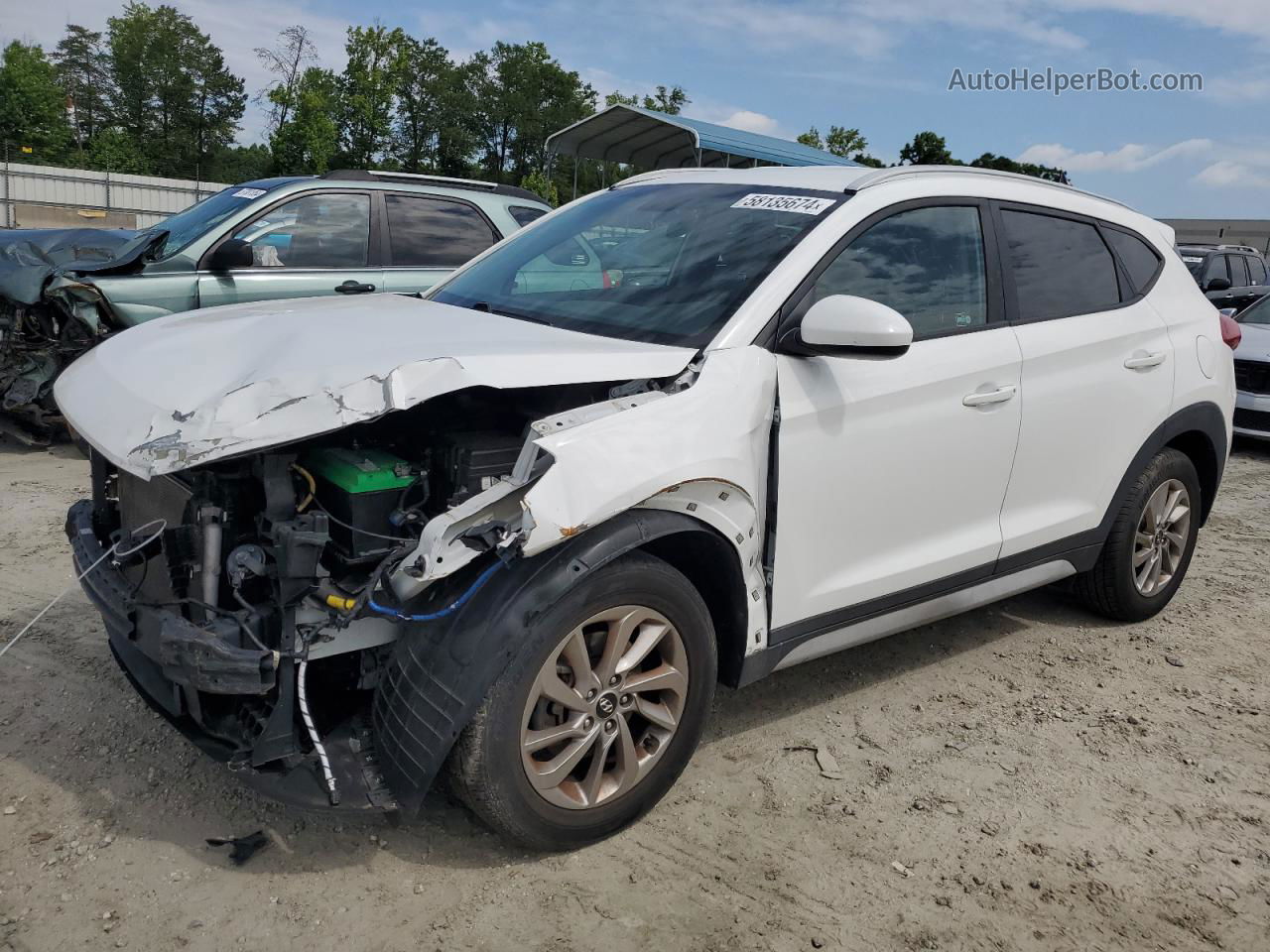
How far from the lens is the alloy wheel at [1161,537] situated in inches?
173

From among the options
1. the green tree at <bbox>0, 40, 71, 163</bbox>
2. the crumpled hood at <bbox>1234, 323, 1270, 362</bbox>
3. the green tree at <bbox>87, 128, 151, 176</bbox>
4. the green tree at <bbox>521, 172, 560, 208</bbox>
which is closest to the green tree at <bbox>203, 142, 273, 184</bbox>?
the green tree at <bbox>87, 128, 151, 176</bbox>

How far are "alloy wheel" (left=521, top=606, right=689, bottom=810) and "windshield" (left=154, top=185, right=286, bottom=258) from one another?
527 centimetres

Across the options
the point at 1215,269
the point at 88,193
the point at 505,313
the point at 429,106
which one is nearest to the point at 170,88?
the point at 429,106

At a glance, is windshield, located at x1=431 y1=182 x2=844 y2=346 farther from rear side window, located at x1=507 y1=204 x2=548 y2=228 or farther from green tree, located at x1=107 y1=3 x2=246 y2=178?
green tree, located at x1=107 y1=3 x2=246 y2=178

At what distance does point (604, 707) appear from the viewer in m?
2.64

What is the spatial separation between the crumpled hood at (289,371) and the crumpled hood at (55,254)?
3800 millimetres

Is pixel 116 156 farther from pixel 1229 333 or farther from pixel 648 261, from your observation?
pixel 1229 333

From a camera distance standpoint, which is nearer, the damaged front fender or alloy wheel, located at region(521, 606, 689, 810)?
the damaged front fender

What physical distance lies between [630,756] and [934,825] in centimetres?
99

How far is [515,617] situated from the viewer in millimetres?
2385

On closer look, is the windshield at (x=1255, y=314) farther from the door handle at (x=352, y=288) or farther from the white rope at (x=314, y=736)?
the white rope at (x=314, y=736)

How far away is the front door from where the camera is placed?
2953 mm

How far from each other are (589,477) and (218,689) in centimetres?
100

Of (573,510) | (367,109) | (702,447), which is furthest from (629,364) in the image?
(367,109)
